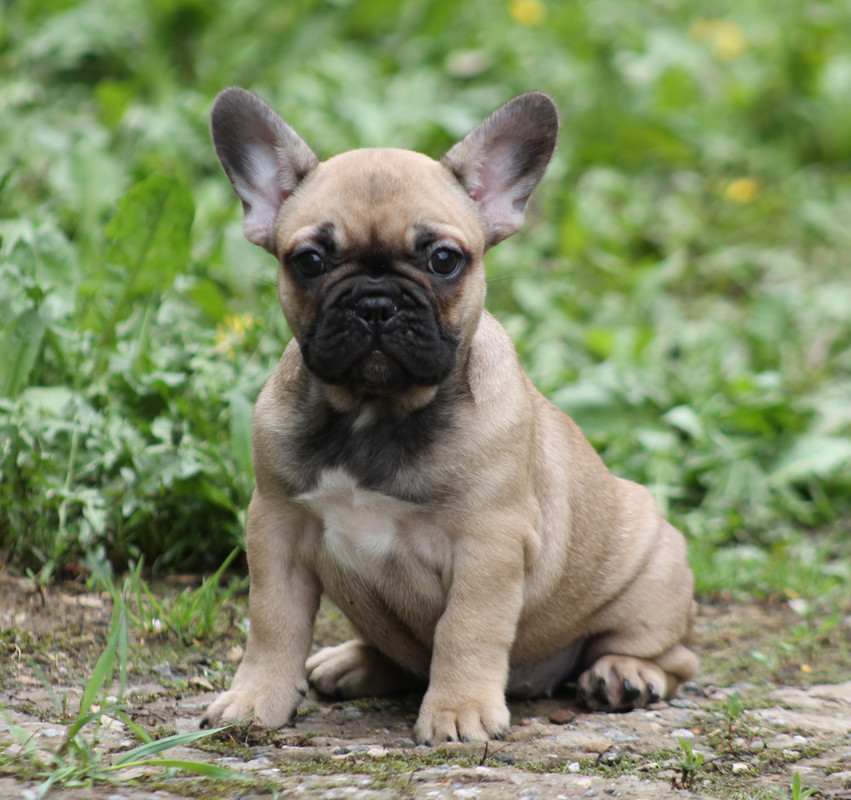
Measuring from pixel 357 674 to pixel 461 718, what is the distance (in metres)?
0.83

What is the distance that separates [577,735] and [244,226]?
2.37m

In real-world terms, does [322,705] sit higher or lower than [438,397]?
lower

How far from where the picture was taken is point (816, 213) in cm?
1071

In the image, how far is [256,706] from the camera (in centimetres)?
409

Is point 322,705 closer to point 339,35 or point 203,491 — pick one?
point 203,491

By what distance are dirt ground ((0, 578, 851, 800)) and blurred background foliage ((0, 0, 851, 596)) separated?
78cm

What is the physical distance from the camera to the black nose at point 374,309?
405 centimetres

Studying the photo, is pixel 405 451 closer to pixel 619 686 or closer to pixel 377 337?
pixel 377 337

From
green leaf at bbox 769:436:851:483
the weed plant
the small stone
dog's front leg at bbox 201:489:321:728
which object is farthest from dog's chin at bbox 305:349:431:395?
green leaf at bbox 769:436:851:483

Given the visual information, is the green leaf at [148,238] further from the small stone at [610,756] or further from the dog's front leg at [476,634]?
the small stone at [610,756]

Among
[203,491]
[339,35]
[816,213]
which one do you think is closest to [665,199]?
[816,213]

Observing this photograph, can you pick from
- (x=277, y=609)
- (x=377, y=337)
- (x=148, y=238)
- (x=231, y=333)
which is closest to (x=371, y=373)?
(x=377, y=337)

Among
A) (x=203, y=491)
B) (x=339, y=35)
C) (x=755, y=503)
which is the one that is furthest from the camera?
(x=339, y=35)

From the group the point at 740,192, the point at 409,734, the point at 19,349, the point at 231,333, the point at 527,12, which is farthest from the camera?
the point at 527,12
